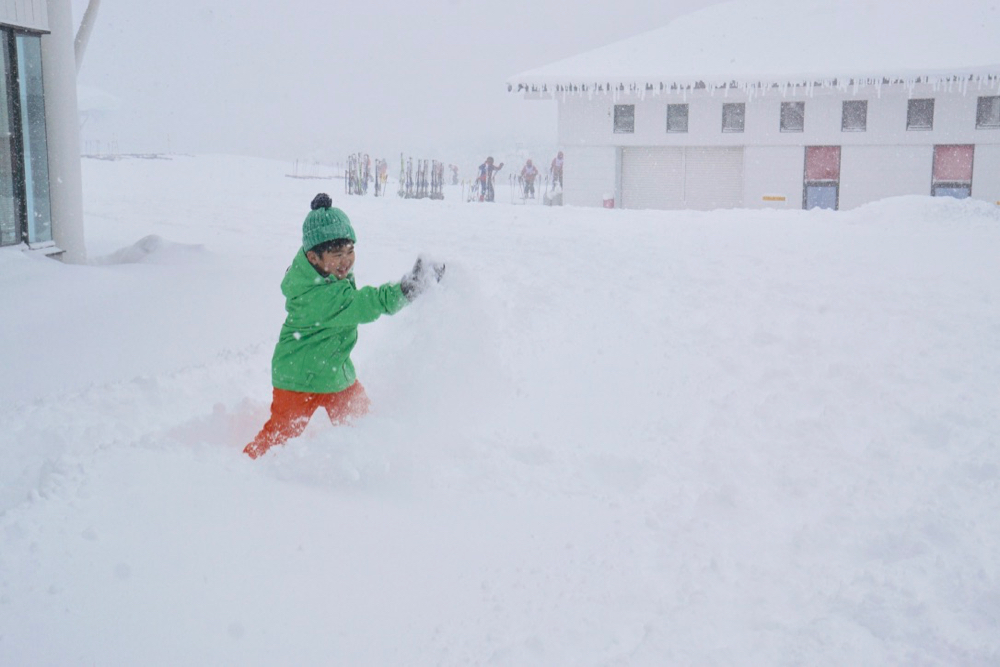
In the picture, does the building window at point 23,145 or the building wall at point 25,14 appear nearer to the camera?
the building wall at point 25,14

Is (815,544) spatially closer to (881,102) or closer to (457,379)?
(457,379)

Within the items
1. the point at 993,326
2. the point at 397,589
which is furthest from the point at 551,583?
the point at 993,326

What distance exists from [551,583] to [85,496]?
1.58 metres

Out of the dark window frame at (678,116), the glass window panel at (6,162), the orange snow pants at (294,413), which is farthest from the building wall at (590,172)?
the orange snow pants at (294,413)

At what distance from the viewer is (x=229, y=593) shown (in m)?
2.42

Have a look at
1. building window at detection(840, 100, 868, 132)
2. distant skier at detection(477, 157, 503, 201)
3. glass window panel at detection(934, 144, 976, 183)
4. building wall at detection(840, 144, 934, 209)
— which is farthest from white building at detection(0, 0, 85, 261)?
glass window panel at detection(934, 144, 976, 183)

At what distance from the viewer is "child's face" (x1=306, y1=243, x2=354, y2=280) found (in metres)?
3.86

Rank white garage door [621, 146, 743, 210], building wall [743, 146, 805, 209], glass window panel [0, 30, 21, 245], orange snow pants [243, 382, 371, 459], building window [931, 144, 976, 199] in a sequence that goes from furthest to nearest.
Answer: white garage door [621, 146, 743, 210] < building wall [743, 146, 805, 209] < building window [931, 144, 976, 199] < glass window panel [0, 30, 21, 245] < orange snow pants [243, 382, 371, 459]

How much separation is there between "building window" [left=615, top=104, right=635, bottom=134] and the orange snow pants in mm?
26847

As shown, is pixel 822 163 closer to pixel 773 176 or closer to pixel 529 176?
pixel 773 176

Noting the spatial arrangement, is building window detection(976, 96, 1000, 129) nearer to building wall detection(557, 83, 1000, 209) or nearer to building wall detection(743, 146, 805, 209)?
building wall detection(557, 83, 1000, 209)

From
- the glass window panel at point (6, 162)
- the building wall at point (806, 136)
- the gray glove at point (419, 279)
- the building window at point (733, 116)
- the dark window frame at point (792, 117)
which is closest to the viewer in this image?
the gray glove at point (419, 279)

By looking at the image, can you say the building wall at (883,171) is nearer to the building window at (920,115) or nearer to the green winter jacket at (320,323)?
the building window at (920,115)

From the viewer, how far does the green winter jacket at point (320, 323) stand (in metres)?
3.76
